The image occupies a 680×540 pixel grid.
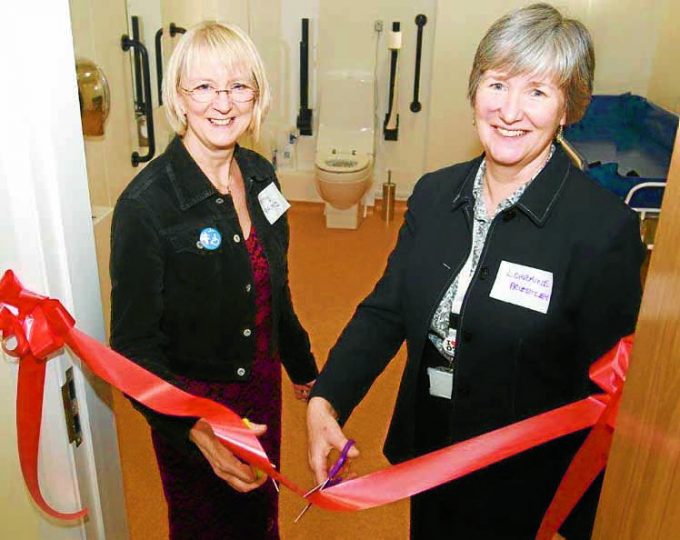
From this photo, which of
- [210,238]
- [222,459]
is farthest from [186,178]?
[222,459]

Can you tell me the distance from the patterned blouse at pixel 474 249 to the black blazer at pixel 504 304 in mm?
16

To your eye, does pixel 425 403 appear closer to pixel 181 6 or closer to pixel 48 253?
pixel 48 253

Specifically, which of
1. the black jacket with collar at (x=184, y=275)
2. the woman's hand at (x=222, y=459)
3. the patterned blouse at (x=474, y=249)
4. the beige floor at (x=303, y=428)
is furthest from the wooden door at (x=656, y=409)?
the beige floor at (x=303, y=428)

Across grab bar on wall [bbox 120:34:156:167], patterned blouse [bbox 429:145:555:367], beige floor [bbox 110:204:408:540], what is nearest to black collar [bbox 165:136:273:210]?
patterned blouse [bbox 429:145:555:367]

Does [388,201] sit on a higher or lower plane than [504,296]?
lower

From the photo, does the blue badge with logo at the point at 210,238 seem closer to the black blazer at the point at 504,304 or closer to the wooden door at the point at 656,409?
the black blazer at the point at 504,304

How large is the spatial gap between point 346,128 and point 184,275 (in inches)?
159

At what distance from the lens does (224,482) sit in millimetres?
1716

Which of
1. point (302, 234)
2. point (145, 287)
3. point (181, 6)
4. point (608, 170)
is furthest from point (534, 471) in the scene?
point (302, 234)

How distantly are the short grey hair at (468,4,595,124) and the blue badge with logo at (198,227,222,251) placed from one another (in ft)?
2.26

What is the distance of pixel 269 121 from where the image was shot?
5312mm

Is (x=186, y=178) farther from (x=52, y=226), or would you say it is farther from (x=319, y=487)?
(x=319, y=487)

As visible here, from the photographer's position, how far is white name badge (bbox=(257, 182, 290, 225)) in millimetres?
1710

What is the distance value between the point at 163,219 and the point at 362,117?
406 cm
